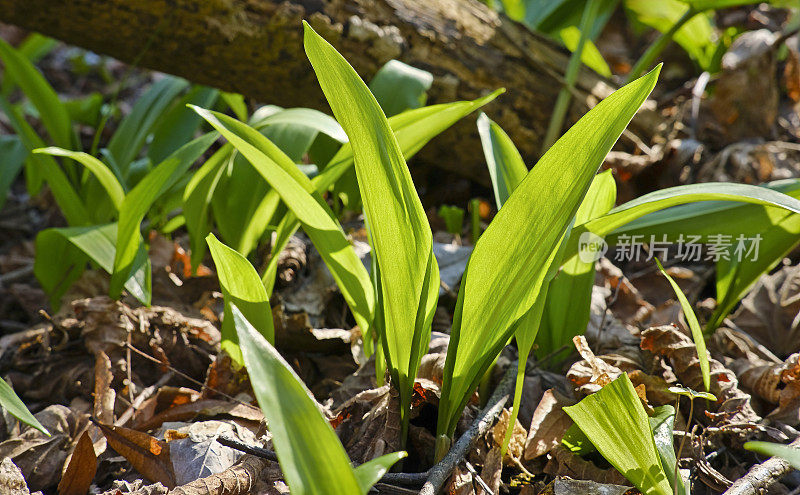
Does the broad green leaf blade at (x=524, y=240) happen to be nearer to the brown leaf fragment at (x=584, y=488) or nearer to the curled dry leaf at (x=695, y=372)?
the brown leaf fragment at (x=584, y=488)

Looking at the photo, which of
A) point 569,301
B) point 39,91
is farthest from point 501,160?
point 39,91

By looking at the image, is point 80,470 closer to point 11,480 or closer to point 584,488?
point 11,480

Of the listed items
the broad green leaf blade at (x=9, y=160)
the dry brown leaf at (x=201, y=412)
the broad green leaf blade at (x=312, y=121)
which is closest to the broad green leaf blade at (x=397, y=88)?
the broad green leaf blade at (x=312, y=121)

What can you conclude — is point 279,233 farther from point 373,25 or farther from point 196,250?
point 373,25

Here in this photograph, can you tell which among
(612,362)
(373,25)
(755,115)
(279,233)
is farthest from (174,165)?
(755,115)

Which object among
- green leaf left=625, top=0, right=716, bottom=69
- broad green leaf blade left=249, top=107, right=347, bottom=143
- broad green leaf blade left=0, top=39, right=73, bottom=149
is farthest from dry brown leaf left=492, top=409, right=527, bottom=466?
green leaf left=625, top=0, right=716, bottom=69
